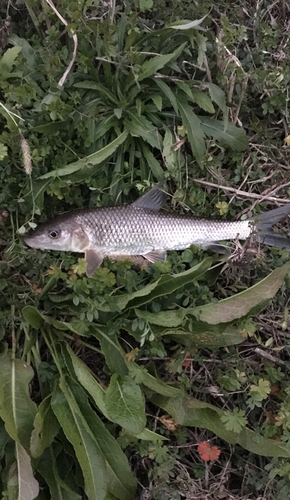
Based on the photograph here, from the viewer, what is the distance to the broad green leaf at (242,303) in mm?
2324


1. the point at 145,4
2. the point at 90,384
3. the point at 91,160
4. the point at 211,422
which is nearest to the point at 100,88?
the point at 91,160

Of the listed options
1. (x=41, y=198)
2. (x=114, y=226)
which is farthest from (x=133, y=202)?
(x=41, y=198)

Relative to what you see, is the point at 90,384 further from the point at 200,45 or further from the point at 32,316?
the point at 200,45

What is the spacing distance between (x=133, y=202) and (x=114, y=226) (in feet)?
0.69

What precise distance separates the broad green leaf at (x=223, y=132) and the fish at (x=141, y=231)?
47 centimetres

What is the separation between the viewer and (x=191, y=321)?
233cm

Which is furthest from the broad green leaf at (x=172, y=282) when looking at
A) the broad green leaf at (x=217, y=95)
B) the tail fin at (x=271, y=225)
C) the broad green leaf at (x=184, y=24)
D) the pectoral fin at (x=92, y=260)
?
the broad green leaf at (x=184, y=24)

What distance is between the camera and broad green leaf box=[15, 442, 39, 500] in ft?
7.07

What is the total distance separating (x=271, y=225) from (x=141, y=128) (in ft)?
3.24

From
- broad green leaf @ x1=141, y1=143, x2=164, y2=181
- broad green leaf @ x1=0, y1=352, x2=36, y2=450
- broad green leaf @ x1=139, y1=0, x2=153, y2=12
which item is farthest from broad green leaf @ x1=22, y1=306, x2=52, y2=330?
broad green leaf @ x1=139, y1=0, x2=153, y2=12

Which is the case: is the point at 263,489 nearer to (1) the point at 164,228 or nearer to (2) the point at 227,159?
(1) the point at 164,228

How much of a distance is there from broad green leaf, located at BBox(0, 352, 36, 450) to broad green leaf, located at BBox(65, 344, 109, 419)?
0.25 metres

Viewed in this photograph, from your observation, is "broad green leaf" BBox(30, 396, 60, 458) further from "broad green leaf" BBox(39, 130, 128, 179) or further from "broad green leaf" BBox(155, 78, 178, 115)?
"broad green leaf" BBox(155, 78, 178, 115)

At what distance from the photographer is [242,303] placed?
2.38 metres
